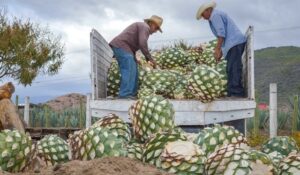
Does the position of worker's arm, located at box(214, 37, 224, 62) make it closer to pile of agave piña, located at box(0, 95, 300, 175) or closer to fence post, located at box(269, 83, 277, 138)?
fence post, located at box(269, 83, 277, 138)

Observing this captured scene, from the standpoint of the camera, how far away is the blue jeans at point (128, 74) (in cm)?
966

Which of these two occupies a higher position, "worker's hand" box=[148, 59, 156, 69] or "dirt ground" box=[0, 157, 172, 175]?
"worker's hand" box=[148, 59, 156, 69]

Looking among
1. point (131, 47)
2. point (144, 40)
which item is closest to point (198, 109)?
point (144, 40)

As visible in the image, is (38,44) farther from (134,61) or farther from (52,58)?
(134,61)

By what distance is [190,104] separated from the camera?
8.68 m

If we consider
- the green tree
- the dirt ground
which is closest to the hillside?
the green tree

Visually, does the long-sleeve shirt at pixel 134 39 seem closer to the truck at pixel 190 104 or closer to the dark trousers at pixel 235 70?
the truck at pixel 190 104

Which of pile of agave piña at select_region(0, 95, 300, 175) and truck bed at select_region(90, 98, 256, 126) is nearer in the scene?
pile of agave piña at select_region(0, 95, 300, 175)

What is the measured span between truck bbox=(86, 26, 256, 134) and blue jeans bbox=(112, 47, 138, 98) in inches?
14.8

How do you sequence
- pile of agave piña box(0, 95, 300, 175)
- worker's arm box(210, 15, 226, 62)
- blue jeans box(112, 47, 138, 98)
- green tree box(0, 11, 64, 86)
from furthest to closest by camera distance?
1. green tree box(0, 11, 64, 86)
2. worker's arm box(210, 15, 226, 62)
3. blue jeans box(112, 47, 138, 98)
4. pile of agave piña box(0, 95, 300, 175)

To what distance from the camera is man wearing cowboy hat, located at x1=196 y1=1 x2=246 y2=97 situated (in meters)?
10.3

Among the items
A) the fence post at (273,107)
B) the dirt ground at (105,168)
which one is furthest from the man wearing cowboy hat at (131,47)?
the dirt ground at (105,168)

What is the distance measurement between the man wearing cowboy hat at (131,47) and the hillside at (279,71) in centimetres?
3744

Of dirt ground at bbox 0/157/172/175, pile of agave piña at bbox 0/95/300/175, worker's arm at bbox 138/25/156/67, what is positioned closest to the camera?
dirt ground at bbox 0/157/172/175
